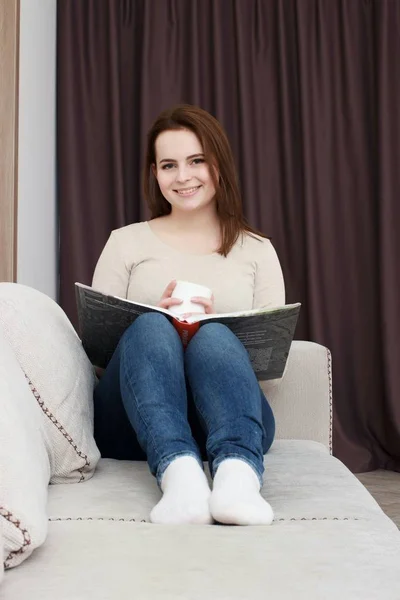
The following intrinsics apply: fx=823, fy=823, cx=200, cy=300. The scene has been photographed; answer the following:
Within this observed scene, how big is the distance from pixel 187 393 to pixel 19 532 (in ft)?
2.32

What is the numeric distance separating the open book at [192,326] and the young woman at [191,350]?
81 mm

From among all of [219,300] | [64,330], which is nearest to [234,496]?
[64,330]

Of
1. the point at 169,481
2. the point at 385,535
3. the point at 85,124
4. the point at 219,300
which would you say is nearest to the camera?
the point at 385,535

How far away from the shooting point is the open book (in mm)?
1727

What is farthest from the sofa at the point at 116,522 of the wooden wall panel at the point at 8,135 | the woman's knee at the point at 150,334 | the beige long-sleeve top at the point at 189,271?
the wooden wall panel at the point at 8,135

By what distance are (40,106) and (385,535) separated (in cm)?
262

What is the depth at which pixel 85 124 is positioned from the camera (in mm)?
3623

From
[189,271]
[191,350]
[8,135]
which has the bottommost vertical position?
[191,350]

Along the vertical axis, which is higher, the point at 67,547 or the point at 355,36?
the point at 355,36

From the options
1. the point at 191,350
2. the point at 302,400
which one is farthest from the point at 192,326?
the point at 302,400

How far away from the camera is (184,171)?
2.24 meters

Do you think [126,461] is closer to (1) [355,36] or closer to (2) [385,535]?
(2) [385,535]

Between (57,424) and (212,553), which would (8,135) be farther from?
(212,553)

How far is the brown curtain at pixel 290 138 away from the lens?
3590mm
